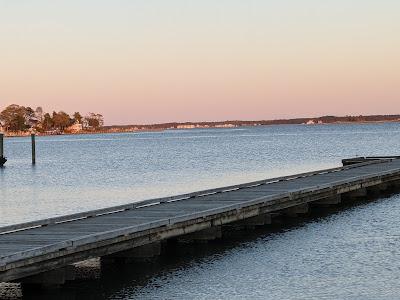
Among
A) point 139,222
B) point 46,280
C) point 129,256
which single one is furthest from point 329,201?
point 46,280

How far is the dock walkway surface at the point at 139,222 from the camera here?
56.8 feet

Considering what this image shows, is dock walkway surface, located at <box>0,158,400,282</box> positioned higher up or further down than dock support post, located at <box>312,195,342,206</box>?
higher up

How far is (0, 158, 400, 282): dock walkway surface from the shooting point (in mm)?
17312

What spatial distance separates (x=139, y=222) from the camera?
878 inches

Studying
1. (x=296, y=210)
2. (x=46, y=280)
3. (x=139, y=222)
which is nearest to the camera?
(x=46, y=280)

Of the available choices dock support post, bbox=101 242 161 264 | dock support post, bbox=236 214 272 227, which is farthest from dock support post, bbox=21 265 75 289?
dock support post, bbox=236 214 272 227

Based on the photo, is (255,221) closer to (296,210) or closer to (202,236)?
(202,236)

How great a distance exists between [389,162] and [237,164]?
32.4m

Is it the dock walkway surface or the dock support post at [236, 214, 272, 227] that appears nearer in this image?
the dock walkway surface

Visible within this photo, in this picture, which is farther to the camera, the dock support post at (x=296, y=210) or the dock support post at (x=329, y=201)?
the dock support post at (x=329, y=201)

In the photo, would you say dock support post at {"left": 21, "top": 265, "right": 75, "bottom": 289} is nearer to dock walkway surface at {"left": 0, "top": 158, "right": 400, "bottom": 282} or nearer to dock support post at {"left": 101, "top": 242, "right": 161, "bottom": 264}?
dock walkway surface at {"left": 0, "top": 158, "right": 400, "bottom": 282}

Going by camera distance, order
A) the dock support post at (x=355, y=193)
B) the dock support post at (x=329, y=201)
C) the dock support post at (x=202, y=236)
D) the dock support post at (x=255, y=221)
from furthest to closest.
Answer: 1. the dock support post at (x=355, y=193)
2. the dock support post at (x=329, y=201)
3. the dock support post at (x=255, y=221)
4. the dock support post at (x=202, y=236)

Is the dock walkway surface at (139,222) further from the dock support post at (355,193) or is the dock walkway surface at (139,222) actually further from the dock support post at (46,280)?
the dock support post at (355,193)

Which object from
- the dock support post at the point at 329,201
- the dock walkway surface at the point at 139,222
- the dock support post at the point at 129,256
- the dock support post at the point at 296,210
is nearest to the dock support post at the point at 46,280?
→ the dock walkway surface at the point at 139,222
